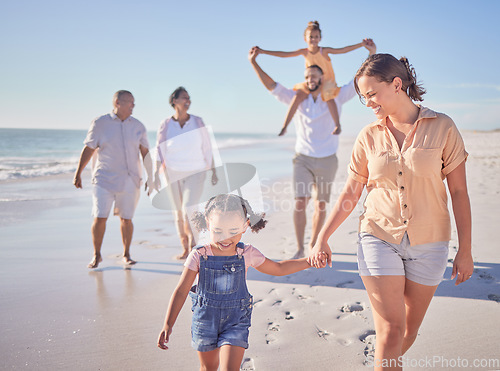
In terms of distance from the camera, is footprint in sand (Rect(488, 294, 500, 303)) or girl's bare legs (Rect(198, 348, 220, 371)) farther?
footprint in sand (Rect(488, 294, 500, 303))

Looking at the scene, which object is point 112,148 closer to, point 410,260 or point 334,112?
point 334,112

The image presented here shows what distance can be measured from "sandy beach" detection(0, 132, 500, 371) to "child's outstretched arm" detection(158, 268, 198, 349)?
0.68 m

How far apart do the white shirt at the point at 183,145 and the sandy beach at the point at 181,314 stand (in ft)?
3.80

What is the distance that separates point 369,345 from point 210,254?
138 centimetres

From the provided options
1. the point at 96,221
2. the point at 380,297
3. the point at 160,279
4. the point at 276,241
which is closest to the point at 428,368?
the point at 380,297

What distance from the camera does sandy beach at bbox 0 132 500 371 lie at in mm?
2857

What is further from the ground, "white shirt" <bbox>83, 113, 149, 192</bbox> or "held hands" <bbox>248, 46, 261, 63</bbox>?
"held hands" <bbox>248, 46, 261, 63</bbox>

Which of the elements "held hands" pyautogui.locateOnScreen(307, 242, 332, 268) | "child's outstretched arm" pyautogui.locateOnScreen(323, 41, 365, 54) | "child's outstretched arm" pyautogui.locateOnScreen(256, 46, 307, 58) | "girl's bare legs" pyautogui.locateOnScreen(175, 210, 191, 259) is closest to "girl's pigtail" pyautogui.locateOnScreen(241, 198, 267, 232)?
"held hands" pyautogui.locateOnScreen(307, 242, 332, 268)

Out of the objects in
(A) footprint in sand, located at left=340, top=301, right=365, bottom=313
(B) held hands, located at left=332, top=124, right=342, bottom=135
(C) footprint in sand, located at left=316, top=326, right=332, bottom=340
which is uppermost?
(B) held hands, located at left=332, top=124, right=342, bottom=135

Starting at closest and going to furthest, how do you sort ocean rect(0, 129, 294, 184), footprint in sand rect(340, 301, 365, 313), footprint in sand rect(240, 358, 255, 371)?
footprint in sand rect(240, 358, 255, 371) < footprint in sand rect(340, 301, 365, 313) < ocean rect(0, 129, 294, 184)

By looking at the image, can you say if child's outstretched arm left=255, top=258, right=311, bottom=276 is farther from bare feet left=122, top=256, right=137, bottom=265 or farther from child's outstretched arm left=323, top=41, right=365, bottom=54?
child's outstretched arm left=323, top=41, right=365, bottom=54

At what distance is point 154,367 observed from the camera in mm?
2799

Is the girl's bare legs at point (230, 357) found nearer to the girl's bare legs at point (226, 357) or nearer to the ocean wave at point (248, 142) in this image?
the girl's bare legs at point (226, 357)

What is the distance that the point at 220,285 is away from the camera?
7.77 feet
